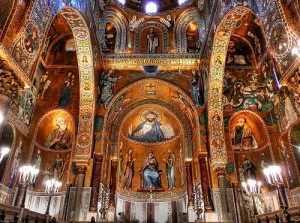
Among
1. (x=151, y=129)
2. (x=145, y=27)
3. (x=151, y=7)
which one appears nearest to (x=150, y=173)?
(x=151, y=129)

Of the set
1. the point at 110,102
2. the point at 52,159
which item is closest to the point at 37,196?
the point at 52,159

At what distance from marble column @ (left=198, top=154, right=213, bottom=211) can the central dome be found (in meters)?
9.35

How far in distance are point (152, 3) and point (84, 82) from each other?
7.89 metres

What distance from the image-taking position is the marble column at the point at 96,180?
10.7 meters

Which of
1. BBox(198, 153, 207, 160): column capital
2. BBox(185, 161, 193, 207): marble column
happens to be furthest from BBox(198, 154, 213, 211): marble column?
BBox(185, 161, 193, 207): marble column

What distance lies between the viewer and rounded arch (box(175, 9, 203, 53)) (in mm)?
14352

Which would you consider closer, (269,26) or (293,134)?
(269,26)

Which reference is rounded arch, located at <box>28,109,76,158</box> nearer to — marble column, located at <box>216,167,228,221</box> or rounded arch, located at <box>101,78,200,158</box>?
rounded arch, located at <box>101,78,200,158</box>

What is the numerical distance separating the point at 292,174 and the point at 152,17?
1140 centimetres

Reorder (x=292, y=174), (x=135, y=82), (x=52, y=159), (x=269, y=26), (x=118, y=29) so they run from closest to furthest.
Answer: (x=269, y=26)
(x=292, y=174)
(x=52, y=159)
(x=135, y=82)
(x=118, y=29)

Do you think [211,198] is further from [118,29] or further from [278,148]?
[118,29]

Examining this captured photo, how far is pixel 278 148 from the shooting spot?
38.4ft

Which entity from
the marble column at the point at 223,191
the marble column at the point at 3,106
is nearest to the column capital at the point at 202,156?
the marble column at the point at 223,191

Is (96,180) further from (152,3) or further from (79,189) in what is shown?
(152,3)
